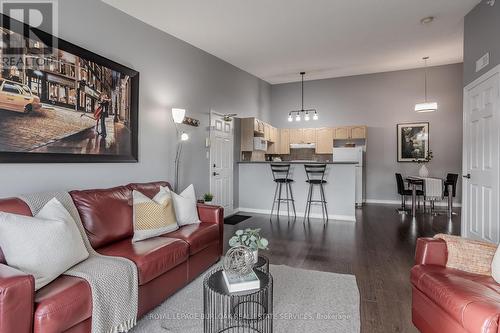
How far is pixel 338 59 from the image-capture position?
5801 millimetres

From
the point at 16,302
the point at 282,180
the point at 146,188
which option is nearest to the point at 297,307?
→ the point at 16,302

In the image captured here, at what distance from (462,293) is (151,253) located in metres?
2.01

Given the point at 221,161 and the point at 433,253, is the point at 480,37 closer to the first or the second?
the point at 433,253

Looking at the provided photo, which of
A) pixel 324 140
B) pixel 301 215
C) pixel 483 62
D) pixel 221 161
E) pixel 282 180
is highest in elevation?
pixel 483 62

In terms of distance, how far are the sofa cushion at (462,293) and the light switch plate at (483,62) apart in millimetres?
2751

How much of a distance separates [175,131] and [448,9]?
4.13 metres

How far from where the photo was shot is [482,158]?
3350mm

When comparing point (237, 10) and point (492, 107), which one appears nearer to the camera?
point (492, 107)

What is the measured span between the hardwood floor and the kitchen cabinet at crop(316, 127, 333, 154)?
2169mm

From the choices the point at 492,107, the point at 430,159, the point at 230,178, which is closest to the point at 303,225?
the point at 230,178

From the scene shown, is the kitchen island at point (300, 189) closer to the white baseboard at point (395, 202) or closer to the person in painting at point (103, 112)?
the white baseboard at point (395, 202)

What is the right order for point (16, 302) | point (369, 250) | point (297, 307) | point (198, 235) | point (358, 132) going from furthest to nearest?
point (358, 132)
point (369, 250)
point (198, 235)
point (297, 307)
point (16, 302)

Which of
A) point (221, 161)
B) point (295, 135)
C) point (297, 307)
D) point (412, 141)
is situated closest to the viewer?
point (297, 307)

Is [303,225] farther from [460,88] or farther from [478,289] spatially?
[460,88]
